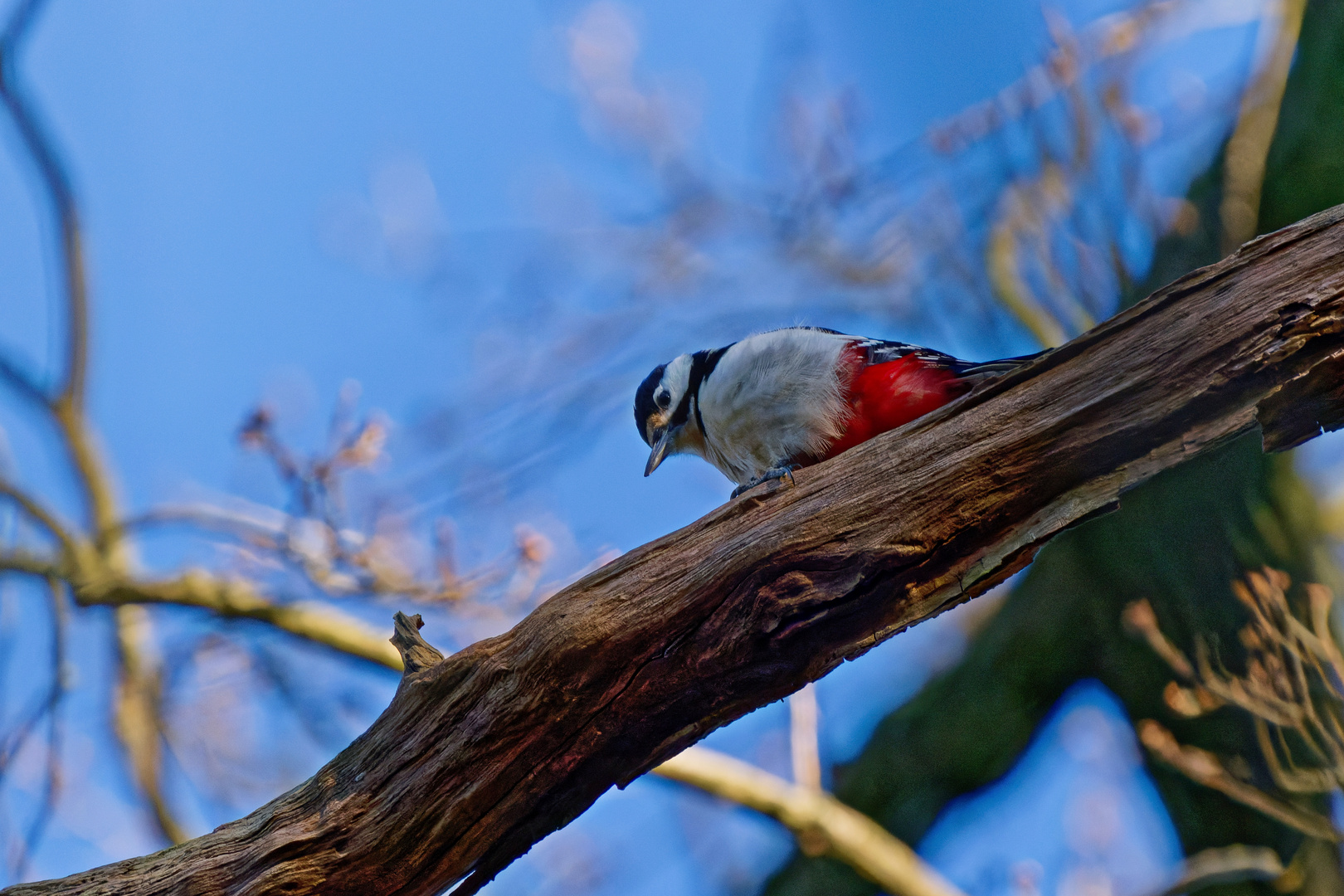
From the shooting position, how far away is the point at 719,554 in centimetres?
206

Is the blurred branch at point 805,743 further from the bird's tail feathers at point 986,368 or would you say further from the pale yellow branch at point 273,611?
the bird's tail feathers at point 986,368

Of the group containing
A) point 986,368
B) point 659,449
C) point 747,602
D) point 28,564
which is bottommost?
point 747,602

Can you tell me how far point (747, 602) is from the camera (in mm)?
1976

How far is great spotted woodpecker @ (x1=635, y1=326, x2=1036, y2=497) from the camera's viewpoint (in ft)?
8.83

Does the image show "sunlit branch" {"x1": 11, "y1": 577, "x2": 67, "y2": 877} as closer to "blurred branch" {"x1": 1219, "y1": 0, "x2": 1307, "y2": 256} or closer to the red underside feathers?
the red underside feathers

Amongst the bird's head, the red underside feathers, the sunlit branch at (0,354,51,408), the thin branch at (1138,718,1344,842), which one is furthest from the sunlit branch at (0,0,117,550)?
the thin branch at (1138,718,1344,842)

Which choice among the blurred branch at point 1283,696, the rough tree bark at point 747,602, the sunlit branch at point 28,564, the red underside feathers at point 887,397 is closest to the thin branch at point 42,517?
the sunlit branch at point 28,564

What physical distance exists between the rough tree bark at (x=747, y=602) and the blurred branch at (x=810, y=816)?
246 cm

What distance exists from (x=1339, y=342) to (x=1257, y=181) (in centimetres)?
300

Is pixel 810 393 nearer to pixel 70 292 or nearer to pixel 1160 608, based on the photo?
pixel 1160 608

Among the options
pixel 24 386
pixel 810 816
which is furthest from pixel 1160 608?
pixel 24 386

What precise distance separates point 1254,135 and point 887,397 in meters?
2.75

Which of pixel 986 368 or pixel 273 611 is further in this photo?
pixel 273 611

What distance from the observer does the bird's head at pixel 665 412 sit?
3.40m
